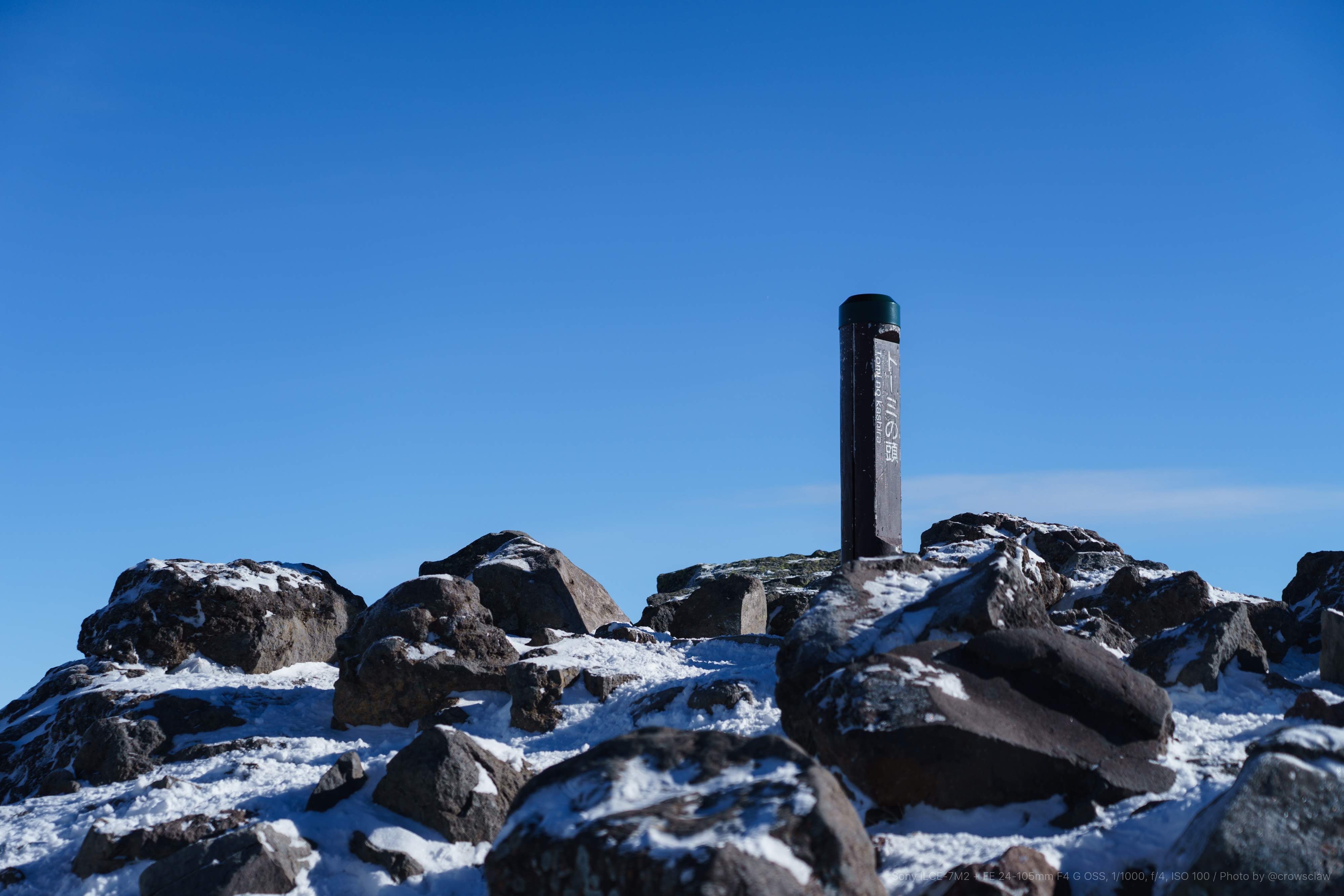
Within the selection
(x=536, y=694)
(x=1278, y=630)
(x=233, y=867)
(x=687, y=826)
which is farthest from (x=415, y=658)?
(x=1278, y=630)

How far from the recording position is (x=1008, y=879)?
584cm

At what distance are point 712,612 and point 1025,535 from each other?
6.61 m

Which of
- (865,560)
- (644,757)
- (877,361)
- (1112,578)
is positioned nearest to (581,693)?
(865,560)

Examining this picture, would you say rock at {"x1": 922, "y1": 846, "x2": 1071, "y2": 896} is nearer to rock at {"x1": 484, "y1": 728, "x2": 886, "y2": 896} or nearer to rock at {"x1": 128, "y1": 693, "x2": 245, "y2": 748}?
rock at {"x1": 484, "y1": 728, "x2": 886, "y2": 896}

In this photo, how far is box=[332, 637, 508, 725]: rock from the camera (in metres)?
11.7

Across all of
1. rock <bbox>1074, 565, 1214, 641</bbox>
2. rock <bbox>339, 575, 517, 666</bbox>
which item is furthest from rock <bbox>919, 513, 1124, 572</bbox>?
rock <bbox>339, 575, 517, 666</bbox>

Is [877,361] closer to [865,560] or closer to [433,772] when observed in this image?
[865,560]

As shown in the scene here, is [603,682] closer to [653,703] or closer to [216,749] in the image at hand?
[653,703]

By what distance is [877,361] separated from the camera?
15.5m

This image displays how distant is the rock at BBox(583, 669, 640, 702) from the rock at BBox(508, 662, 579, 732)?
0.74 feet

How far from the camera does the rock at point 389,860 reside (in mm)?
7523

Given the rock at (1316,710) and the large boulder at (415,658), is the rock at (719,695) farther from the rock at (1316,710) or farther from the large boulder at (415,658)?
the rock at (1316,710)

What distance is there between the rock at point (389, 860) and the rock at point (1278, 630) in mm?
10022

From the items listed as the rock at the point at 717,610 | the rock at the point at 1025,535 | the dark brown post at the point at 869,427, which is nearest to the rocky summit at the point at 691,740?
the dark brown post at the point at 869,427
